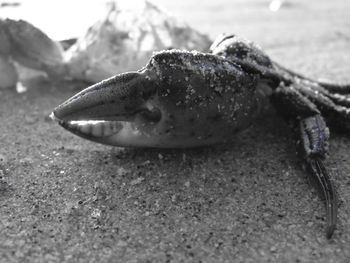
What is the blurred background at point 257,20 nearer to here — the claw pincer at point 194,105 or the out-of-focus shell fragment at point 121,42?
the out-of-focus shell fragment at point 121,42

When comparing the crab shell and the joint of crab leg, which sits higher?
the crab shell

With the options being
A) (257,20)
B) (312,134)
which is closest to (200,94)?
(312,134)

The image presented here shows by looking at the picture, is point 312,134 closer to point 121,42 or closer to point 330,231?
point 330,231

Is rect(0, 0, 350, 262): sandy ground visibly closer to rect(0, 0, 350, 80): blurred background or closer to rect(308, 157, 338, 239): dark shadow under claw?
rect(308, 157, 338, 239): dark shadow under claw

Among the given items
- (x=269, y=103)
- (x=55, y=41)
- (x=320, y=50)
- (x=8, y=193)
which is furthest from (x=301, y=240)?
(x=320, y=50)

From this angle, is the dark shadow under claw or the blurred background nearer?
the dark shadow under claw

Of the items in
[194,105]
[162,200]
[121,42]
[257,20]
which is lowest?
[257,20]

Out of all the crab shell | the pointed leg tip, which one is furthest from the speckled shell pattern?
the pointed leg tip
